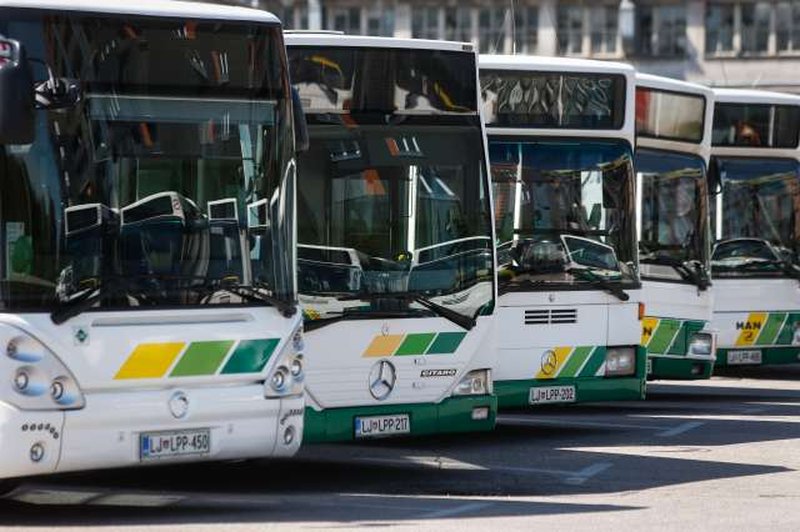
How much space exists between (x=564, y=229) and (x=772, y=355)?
23.5 ft

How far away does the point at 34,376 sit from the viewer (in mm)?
10945

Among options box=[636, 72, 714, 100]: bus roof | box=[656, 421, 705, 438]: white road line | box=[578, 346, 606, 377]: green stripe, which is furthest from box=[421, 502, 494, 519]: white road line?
box=[636, 72, 714, 100]: bus roof

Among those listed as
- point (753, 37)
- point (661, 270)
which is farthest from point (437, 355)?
point (753, 37)

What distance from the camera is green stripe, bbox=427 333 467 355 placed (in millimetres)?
14047

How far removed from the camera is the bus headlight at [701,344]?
64.3 feet

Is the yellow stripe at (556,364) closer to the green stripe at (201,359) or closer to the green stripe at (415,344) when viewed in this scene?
the green stripe at (415,344)

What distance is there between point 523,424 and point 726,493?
17.6ft

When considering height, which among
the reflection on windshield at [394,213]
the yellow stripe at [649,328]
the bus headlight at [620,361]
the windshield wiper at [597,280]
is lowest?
the yellow stripe at [649,328]

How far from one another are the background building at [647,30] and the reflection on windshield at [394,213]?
6240 centimetres

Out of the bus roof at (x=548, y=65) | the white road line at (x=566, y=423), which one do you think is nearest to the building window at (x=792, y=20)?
the white road line at (x=566, y=423)

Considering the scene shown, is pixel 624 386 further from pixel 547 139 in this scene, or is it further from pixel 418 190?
pixel 418 190

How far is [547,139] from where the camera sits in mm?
16719

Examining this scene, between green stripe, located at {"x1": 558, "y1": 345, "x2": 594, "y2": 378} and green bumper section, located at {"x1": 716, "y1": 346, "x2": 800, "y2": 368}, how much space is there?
21.3 ft

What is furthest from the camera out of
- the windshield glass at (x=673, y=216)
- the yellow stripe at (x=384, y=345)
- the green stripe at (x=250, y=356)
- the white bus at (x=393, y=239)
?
the windshield glass at (x=673, y=216)
